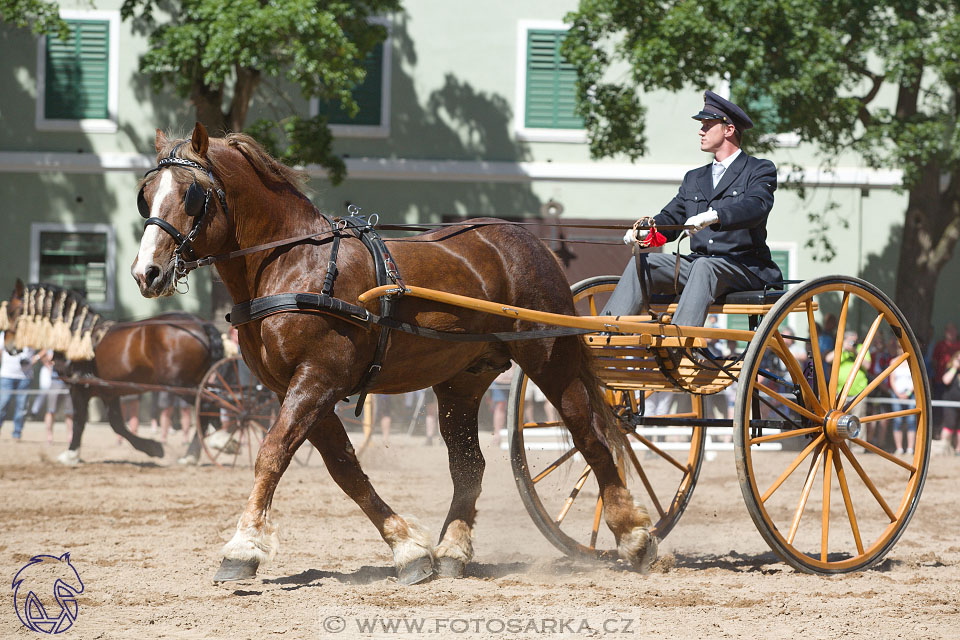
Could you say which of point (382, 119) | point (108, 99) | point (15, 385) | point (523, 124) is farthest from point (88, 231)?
point (523, 124)

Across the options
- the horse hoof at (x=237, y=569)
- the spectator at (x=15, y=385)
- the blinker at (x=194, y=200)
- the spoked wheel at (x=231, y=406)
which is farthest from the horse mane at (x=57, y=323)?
the horse hoof at (x=237, y=569)

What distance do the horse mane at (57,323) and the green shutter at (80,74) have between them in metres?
7.13

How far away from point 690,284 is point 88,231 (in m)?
14.4

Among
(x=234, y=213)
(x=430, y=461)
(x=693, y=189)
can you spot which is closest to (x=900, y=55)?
(x=430, y=461)

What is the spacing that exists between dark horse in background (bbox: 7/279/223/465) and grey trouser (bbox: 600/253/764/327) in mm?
7017

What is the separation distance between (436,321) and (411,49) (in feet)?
45.0

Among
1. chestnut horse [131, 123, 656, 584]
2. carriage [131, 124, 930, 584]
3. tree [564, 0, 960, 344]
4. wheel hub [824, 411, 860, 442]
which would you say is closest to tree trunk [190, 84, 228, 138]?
tree [564, 0, 960, 344]

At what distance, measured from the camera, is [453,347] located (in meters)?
5.68

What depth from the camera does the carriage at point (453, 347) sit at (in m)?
5.06

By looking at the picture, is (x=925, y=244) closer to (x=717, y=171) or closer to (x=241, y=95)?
(x=241, y=95)

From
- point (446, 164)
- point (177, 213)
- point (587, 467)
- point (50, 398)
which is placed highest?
point (446, 164)

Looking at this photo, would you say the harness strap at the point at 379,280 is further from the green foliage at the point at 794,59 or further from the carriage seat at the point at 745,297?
the green foliage at the point at 794,59

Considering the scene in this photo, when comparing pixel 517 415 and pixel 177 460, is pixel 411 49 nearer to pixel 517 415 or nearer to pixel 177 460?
pixel 177 460

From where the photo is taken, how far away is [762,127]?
47.7 ft
